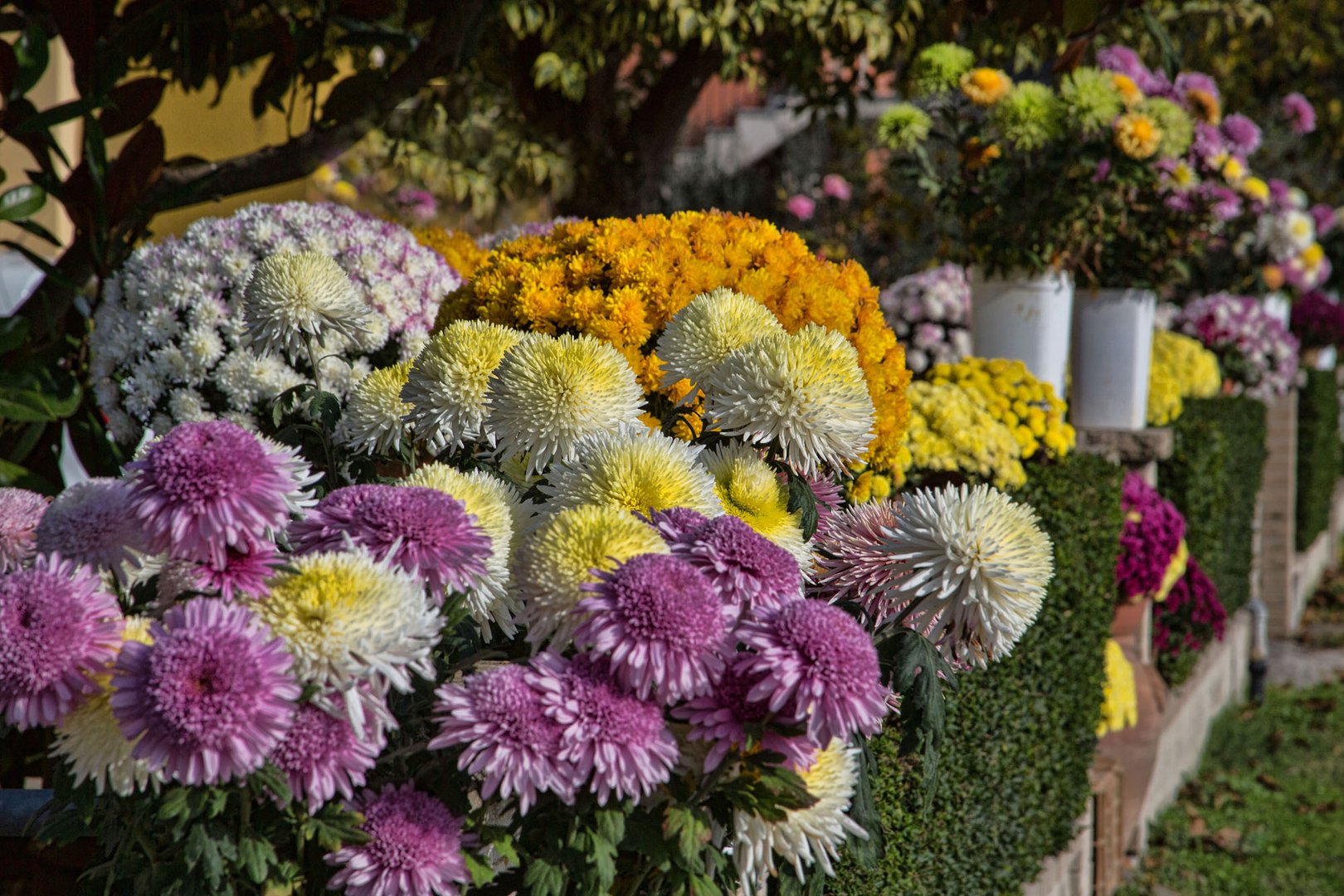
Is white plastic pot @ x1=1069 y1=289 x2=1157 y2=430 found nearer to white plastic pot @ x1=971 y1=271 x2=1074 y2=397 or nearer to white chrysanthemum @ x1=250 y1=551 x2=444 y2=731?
white plastic pot @ x1=971 y1=271 x2=1074 y2=397

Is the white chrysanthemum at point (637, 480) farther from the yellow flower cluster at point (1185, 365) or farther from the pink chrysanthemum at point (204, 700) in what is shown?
the yellow flower cluster at point (1185, 365)

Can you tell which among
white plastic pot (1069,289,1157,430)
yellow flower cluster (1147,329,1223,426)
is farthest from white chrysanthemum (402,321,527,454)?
yellow flower cluster (1147,329,1223,426)

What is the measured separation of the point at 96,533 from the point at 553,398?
439 millimetres

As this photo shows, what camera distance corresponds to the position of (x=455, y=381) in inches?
54.5

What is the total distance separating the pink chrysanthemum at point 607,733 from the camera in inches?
37.8

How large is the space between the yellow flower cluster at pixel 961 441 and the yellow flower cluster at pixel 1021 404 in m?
0.04

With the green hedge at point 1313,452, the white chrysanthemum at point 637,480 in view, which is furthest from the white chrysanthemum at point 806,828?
the green hedge at point 1313,452

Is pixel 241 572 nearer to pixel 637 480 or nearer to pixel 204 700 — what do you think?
pixel 204 700

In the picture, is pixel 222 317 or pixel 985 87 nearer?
pixel 222 317

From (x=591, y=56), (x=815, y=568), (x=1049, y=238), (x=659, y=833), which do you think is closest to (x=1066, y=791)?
(x=1049, y=238)

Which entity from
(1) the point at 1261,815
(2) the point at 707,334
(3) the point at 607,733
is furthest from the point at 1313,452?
(3) the point at 607,733

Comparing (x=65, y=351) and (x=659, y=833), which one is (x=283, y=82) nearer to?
(x=65, y=351)

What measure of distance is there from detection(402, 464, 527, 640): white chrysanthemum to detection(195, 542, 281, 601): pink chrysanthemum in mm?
179

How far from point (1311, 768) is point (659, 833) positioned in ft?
16.9
